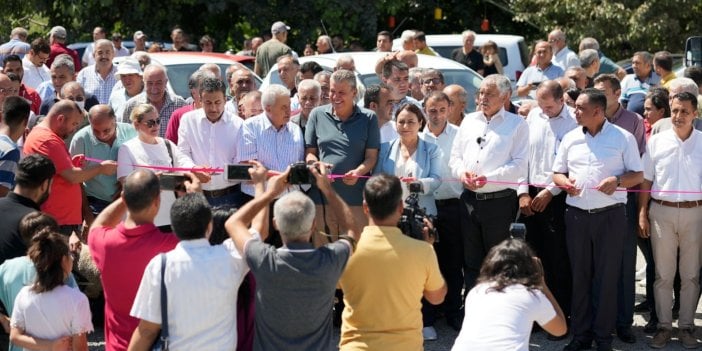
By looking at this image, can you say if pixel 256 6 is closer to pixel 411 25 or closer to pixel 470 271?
pixel 411 25

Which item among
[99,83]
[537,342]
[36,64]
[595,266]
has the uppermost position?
[36,64]

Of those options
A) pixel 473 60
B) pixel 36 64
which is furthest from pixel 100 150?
pixel 473 60

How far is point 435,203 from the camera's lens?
9.84 m

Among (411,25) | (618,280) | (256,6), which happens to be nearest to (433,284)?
(618,280)

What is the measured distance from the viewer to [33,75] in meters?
14.8

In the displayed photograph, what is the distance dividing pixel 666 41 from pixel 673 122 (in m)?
16.5

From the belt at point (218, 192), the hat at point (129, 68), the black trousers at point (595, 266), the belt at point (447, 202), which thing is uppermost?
the hat at point (129, 68)

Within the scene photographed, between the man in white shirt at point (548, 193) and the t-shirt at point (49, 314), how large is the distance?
4.23 m

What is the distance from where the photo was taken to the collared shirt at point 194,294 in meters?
6.04

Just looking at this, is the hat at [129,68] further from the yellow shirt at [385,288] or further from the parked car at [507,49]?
the parked car at [507,49]

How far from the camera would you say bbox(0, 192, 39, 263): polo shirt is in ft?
23.6

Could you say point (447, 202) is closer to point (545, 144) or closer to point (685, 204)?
point (545, 144)

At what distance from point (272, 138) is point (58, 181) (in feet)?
5.57

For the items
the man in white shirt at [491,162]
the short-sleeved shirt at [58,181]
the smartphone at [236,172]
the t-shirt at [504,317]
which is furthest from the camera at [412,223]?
the short-sleeved shirt at [58,181]
